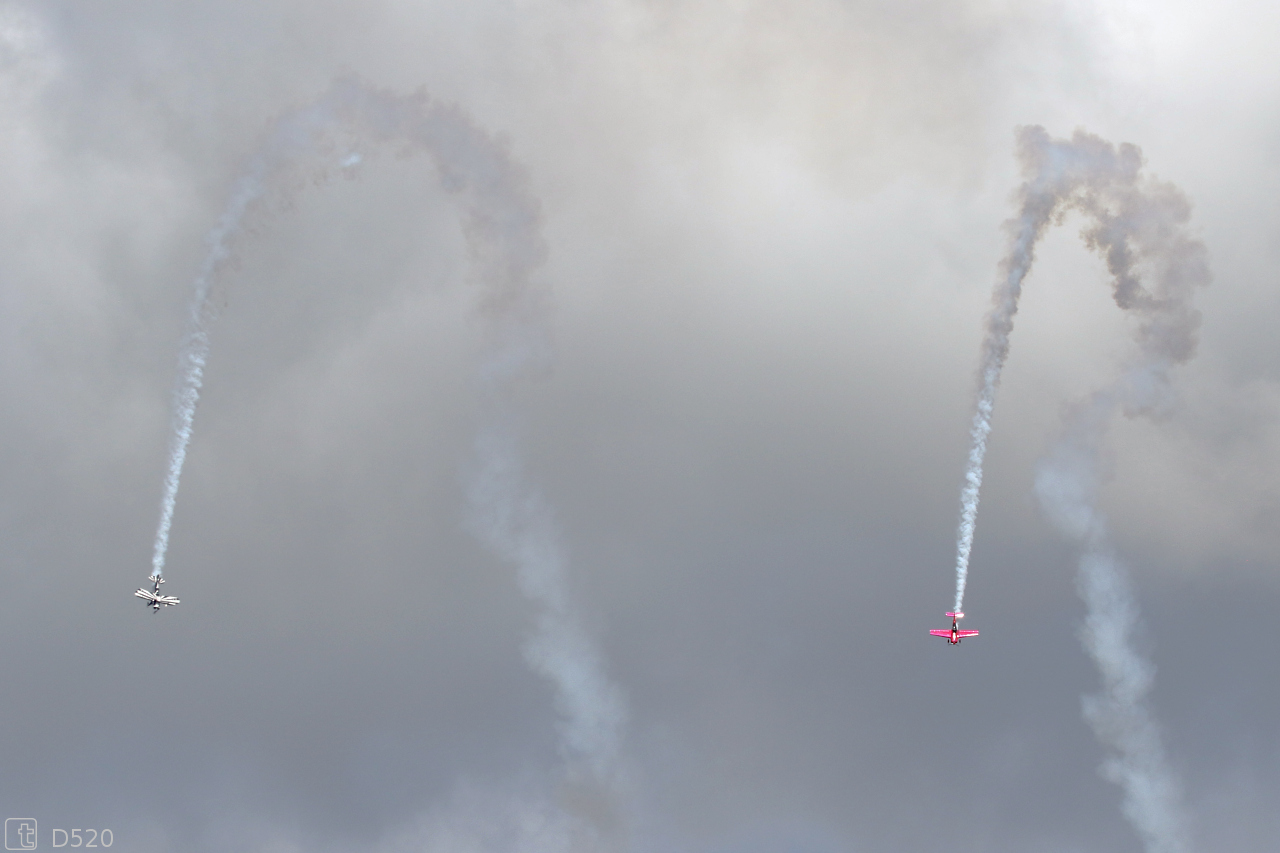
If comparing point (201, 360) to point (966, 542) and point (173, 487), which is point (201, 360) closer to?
point (173, 487)

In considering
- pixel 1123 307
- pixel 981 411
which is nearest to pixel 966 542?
pixel 981 411

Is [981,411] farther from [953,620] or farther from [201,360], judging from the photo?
[201,360]

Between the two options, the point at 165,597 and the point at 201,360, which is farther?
the point at 165,597

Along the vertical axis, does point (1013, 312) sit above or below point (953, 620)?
above

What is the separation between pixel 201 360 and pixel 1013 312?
165ft

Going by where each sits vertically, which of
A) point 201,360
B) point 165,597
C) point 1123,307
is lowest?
point 165,597

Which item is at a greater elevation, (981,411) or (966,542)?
(981,411)

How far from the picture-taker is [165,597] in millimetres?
123375

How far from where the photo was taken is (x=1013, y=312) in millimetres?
110375

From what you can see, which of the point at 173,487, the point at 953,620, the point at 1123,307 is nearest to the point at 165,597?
the point at 173,487

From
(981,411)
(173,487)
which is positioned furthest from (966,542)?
(173,487)

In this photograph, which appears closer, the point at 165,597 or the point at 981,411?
the point at 981,411

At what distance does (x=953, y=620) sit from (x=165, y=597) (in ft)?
174

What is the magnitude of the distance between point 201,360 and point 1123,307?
58.6m
